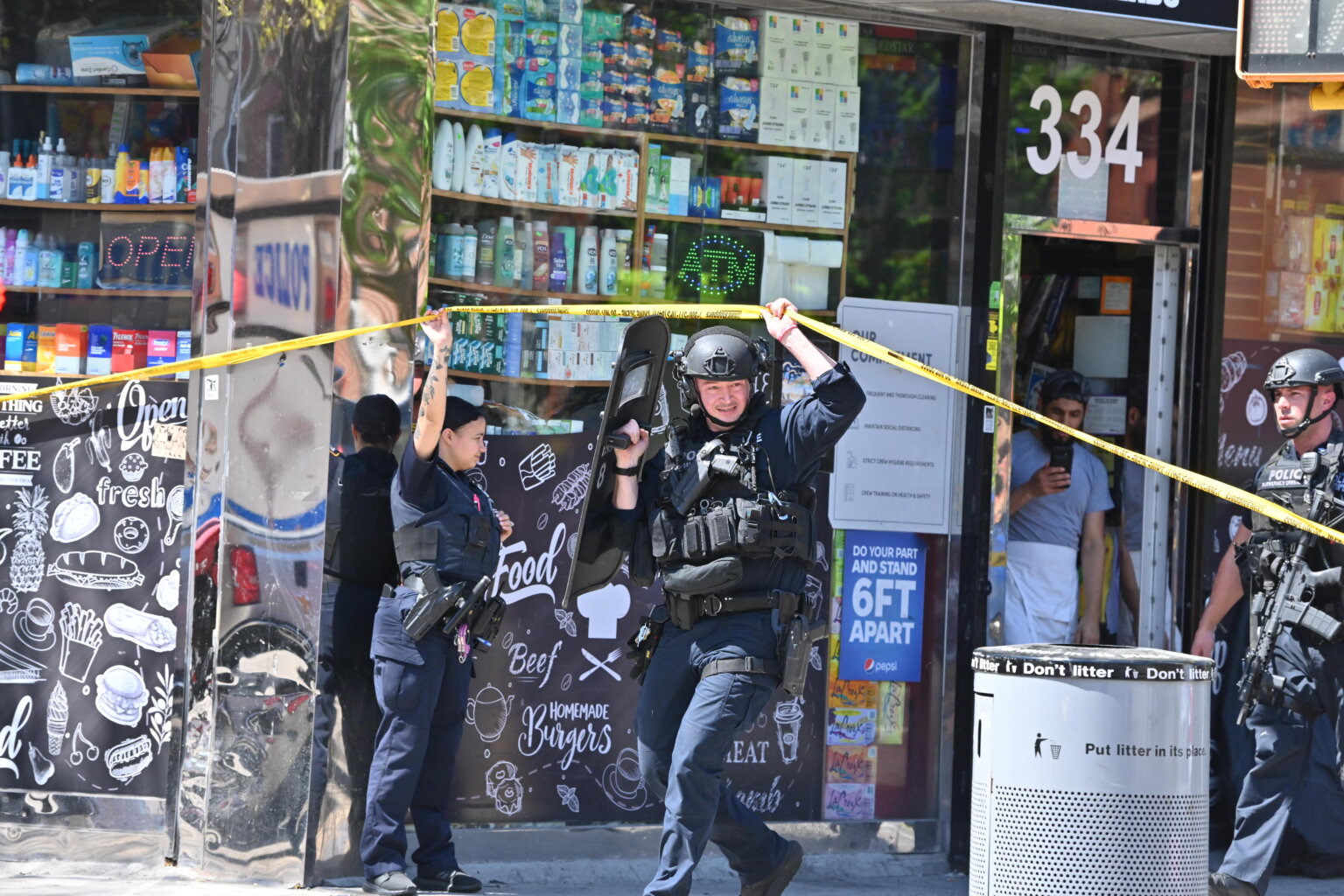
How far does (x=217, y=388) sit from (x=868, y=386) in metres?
2.99

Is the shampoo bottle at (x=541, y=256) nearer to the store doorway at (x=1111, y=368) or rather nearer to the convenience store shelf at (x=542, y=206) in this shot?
the convenience store shelf at (x=542, y=206)

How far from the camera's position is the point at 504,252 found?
7414 mm

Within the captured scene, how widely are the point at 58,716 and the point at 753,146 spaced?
397cm

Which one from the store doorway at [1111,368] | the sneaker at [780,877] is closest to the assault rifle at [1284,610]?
the store doorway at [1111,368]

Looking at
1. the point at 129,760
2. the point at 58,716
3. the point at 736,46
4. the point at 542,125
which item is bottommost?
the point at 129,760

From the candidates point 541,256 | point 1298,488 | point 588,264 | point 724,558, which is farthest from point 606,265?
point 1298,488

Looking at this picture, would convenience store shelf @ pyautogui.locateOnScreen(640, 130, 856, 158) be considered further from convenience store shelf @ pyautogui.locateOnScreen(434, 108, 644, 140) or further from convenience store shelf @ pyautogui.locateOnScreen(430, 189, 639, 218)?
convenience store shelf @ pyautogui.locateOnScreen(430, 189, 639, 218)

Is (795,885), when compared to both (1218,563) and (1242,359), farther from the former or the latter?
(1242,359)

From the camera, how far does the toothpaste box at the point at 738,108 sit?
782 cm

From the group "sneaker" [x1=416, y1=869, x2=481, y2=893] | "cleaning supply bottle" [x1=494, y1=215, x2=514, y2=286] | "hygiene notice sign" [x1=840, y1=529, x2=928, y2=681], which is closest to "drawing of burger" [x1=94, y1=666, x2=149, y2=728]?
"sneaker" [x1=416, y1=869, x2=481, y2=893]

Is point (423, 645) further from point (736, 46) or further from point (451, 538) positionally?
point (736, 46)

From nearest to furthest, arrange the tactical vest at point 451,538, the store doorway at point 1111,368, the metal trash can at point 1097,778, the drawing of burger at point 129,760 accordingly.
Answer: the metal trash can at point 1097,778, the tactical vest at point 451,538, the drawing of burger at point 129,760, the store doorway at point 1111,368

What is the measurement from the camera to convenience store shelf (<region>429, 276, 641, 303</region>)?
729cm

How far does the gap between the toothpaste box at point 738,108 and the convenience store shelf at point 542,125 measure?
1.39ft
